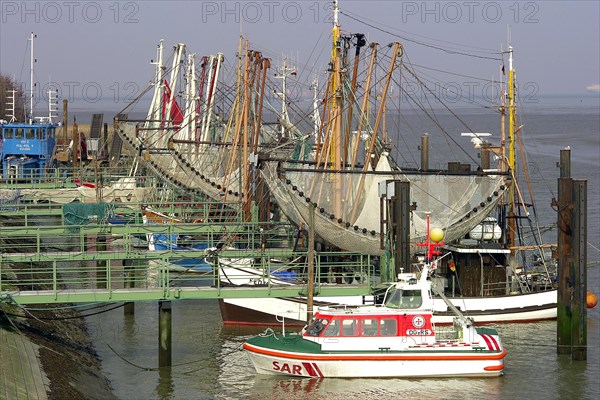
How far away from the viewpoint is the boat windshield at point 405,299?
32.0 meters

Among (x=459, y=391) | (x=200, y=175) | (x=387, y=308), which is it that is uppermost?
(x=200, y=175)

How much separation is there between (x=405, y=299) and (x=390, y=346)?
4.26 ft

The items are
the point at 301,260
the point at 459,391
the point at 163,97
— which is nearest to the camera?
the point at 459,391

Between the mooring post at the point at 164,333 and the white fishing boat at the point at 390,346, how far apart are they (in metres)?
2.57

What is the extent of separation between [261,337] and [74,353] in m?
5.06

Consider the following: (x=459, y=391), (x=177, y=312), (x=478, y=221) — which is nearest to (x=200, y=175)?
(x=177, y=312)

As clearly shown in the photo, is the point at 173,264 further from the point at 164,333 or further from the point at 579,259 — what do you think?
the point at 579,259

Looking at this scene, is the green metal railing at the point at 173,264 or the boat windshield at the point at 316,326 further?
the green metal railing at the point at 173,264

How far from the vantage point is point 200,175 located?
182 ft

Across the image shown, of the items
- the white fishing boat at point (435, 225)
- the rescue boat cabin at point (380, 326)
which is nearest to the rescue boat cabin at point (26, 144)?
the white fishing boat at point (435, 225)

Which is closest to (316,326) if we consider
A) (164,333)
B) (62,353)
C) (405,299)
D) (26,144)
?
(405,299)

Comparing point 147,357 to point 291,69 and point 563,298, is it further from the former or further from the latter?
point 291,69

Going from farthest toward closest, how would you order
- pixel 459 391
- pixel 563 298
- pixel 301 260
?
pixel 301 260, pixel 563 298, pixel 459 391

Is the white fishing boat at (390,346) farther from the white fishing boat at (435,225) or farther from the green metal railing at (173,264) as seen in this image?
the white fishing boat at (435,225)
